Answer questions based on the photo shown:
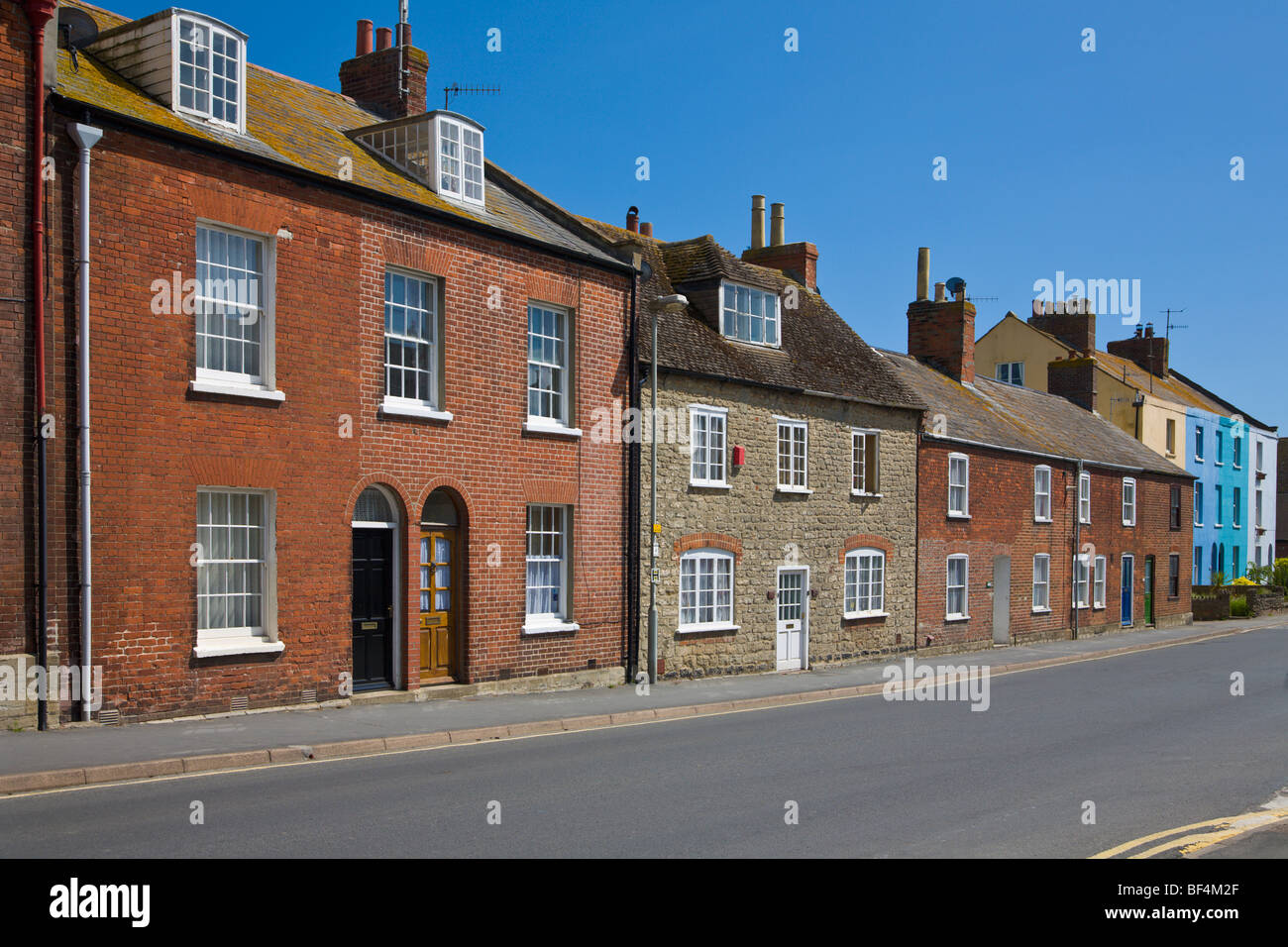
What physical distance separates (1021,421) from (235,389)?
28.5 meters

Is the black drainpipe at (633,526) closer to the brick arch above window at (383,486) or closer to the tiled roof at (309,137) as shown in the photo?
the tiled roof at (309,137)

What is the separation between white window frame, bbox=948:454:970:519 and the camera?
1204 inches

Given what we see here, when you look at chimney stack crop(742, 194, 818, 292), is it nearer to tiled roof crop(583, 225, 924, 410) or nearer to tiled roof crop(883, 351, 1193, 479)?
tiled roof crop(583, 225, 924, 410)

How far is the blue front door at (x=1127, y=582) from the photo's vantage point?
4150 cm

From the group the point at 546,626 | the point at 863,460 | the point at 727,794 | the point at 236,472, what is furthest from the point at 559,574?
the point at 863,460

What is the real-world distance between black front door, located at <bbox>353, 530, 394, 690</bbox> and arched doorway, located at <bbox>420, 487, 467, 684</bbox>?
0.60 meters

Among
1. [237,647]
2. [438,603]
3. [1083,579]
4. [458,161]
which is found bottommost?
[1083,579]

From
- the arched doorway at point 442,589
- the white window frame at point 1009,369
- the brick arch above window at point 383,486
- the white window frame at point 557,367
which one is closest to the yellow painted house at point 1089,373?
the white window frame at point 1009,369

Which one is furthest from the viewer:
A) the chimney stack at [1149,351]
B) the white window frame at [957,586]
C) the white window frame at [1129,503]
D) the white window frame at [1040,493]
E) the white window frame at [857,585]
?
the chimney stack at [1149,351]

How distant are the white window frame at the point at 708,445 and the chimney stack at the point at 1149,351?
4131cm

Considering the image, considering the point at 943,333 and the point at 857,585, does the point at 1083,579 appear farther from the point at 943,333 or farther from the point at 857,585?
the point at 857,585

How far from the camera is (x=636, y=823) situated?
9.02 meters

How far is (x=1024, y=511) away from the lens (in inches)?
1353
